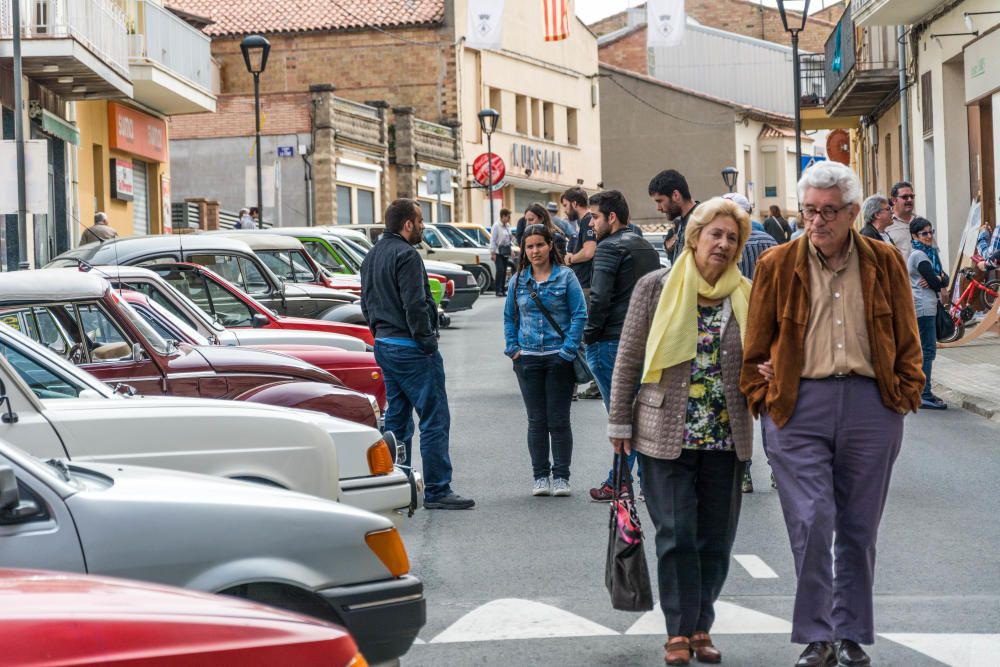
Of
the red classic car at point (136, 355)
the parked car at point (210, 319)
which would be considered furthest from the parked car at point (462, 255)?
the red classic car at point (136, 355)

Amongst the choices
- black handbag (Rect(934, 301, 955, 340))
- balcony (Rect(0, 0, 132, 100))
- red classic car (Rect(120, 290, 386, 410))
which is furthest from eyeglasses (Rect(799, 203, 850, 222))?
balcony (Rect(0, 0, 132, 100))

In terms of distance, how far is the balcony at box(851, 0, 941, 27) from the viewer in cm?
2488

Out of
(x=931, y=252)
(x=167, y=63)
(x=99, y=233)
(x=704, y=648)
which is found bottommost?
(x=704, y=648)

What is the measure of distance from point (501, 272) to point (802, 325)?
99.4 feet

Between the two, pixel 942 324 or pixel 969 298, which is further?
pixel 969 298

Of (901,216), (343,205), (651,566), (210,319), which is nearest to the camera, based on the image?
(651,566)

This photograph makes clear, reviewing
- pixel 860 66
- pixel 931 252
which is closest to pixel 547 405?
pixel 931 252

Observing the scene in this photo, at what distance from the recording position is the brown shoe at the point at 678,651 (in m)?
5.90

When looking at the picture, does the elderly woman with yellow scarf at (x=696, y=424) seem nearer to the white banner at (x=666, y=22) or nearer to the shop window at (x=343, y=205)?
the white banner at (x=666, y=22)

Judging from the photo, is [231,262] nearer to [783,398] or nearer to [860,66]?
[783,398]

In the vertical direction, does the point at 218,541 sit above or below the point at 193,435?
below

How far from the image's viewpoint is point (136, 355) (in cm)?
895

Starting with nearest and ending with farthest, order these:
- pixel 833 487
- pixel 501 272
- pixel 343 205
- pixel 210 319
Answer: pixel 833 487 → pixel 210 319 → pixel 501 272 → pixel 343 205

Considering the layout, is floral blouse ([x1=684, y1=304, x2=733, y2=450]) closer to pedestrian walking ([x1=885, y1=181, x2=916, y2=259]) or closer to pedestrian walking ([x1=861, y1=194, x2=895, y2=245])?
pedestrian walking ([x1=861, y1=194, x2=895, y2=245])
